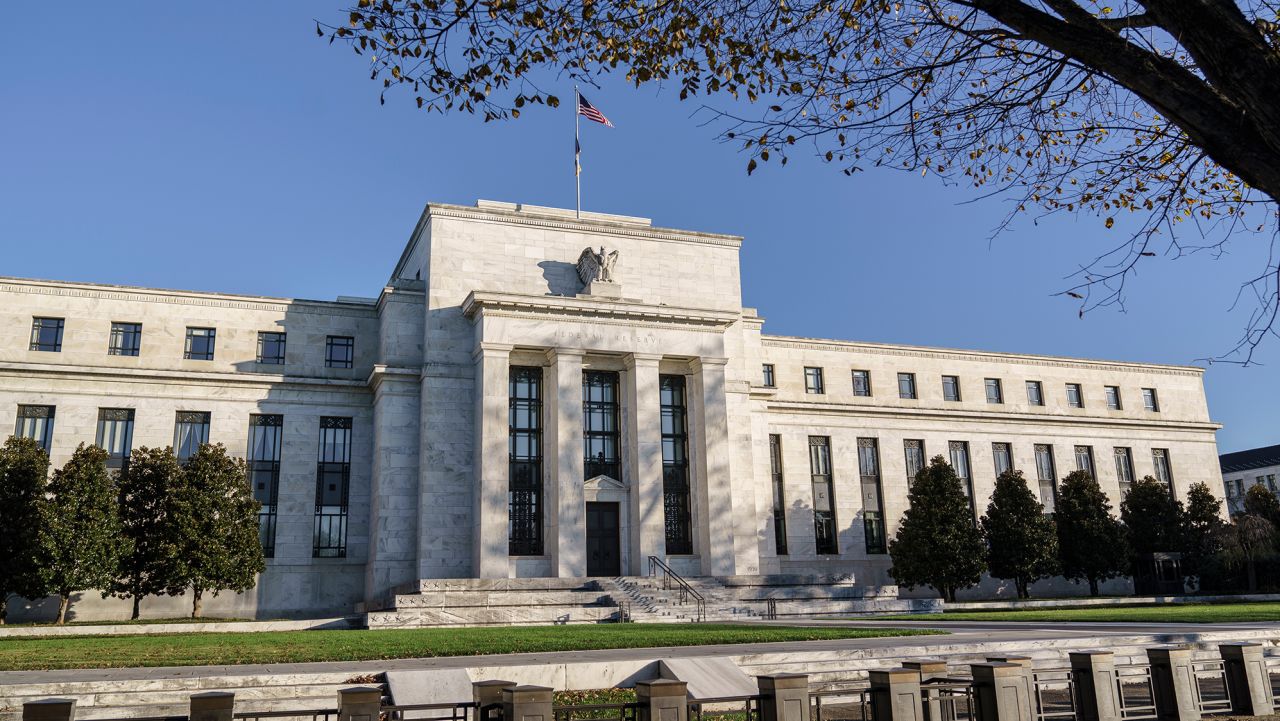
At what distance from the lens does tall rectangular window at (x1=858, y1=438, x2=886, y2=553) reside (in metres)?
47.8

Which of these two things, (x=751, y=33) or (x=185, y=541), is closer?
(x=751, y=33)

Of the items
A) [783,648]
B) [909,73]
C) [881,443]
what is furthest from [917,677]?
[881,443]

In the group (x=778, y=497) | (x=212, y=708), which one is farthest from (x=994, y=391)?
(x=212, y=708)

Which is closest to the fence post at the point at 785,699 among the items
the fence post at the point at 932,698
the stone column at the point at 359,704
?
the fence post at the point at 932,698

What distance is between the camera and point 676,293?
1714 inches

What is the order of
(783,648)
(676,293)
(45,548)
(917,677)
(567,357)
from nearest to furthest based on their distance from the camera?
(917,677) → (783,648) → (45,548) → (567,357) → (676,293)

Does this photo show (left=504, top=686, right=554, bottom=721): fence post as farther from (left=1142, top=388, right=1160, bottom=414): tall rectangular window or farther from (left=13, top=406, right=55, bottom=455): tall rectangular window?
(left=1142, top=388, right=1160, bottom=414): tall rectangular window

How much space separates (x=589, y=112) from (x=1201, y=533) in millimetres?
35860

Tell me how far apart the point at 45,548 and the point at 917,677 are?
30108 millimetres

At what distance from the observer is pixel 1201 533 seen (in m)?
47.0

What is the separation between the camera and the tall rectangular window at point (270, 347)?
41281 mm

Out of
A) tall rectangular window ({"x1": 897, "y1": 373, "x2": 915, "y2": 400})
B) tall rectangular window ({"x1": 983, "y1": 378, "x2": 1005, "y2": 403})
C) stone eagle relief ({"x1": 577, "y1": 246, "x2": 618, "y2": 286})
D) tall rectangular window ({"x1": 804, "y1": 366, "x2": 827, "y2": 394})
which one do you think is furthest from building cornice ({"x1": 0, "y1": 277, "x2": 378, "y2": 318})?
tall rectangular window ({"x1": 983, "y1": 378, "x2": 1005, "y2": 403})

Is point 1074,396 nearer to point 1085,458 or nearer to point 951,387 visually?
point 1085,458

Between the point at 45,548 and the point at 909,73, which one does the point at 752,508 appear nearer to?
the point at 45,548
